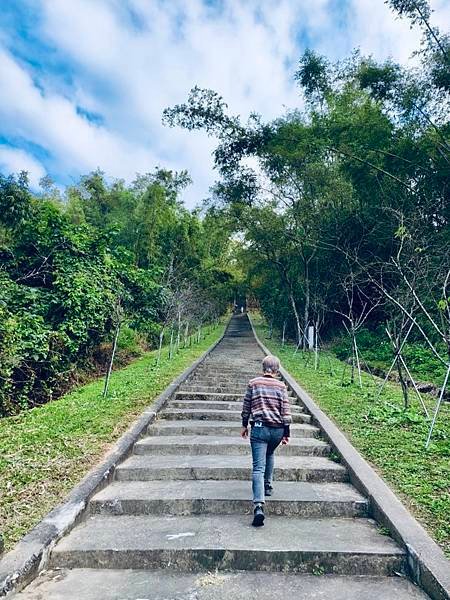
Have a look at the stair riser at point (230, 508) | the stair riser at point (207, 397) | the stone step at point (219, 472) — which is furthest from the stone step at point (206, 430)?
the stair riser at point (230, 508)

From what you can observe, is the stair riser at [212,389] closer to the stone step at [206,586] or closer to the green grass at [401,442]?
the green grass at [401,442]

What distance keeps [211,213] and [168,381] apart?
12.3 m

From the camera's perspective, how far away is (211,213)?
19906 millimetres

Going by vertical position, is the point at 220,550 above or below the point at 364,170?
below

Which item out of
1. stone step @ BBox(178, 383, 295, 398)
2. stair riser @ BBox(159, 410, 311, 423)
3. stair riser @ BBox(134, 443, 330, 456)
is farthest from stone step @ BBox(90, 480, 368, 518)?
stone step @ BBox(178, 383, 295, 398)


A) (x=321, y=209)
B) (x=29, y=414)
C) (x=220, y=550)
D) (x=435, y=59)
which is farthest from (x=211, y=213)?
(x=220, y=550)

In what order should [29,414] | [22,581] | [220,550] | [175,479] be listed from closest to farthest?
[22,581], [220,550], [175,479], [29,414]

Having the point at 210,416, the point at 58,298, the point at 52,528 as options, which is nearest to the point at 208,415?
the point at 210,416

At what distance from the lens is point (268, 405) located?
384cm

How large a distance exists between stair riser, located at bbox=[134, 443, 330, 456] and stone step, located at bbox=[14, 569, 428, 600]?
2.23 meters

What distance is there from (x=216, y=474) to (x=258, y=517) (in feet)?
3.60

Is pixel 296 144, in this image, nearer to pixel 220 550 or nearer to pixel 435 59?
pixel 435 59

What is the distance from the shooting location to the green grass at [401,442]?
367cm

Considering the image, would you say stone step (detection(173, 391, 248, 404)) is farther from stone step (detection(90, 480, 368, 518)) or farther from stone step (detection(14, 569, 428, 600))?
stone step (detection(14, 569, 428, 600))
